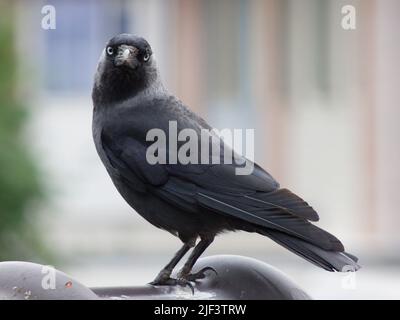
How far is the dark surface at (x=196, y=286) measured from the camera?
2926 mm

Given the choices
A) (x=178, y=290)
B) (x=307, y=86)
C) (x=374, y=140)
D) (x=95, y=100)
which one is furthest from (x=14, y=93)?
(x=374, y=140)

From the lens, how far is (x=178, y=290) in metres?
3.38

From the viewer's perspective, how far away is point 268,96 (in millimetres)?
12672

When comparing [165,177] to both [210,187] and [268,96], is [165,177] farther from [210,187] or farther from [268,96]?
[268,96]

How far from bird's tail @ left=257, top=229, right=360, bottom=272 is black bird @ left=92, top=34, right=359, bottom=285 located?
0.03 meters

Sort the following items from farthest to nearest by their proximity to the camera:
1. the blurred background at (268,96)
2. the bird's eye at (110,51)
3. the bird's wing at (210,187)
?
1. the blurred background at (268,96)
2. the bird's eye at (110,51)
3. the bird's wing at (210,187)

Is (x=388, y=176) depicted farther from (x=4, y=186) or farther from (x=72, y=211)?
(x=4, y=186)

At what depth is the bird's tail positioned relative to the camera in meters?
3.09

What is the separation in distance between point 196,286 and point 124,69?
2.48ft

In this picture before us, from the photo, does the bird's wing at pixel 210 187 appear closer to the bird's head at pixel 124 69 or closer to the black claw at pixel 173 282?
the bird's head at pixel 124 69

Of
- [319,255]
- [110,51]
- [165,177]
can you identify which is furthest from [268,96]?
[319,255]

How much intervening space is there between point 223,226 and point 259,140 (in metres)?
9.15

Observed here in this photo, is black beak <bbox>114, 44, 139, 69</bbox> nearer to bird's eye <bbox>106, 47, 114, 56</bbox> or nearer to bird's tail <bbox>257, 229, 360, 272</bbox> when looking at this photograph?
bird's eye <bbox>106, 47, 114, 56</bbox>

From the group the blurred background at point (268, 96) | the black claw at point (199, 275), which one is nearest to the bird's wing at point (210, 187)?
the black claw at point (199, 275)
